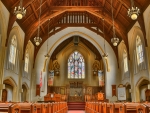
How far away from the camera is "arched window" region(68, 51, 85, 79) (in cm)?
2439

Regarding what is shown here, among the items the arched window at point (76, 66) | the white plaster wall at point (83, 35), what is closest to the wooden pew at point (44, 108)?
the white plaster wall at point (83, 35)

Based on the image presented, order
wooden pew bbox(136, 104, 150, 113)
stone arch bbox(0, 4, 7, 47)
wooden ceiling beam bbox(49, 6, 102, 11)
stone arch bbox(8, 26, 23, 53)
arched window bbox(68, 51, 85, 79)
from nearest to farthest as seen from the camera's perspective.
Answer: wooden pew bbox(136, 104, 150, 113) < stone arch bbox(0, 4, 7, 47) < stone arch bbox(8, 26, 23, 53) < wooden ceiling beam bbox(49, 6, 102, 11) < arched window bbox(68, 51, 85, 79)

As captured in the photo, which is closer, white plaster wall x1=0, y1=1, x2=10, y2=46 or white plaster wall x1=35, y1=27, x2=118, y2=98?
white plaster wall x1=0, y1=1, x2=10, y2=46

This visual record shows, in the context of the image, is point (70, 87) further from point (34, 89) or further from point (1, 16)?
point (1, 16)

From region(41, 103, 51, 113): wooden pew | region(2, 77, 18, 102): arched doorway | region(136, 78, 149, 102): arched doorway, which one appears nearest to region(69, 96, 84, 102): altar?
region(136, 78, 149, 102): arched doorway

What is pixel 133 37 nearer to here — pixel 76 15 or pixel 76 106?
pixel 76 15

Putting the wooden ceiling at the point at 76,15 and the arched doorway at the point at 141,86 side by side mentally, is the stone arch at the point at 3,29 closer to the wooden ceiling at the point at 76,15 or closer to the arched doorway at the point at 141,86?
the wooden ceiling at the point at 76,15

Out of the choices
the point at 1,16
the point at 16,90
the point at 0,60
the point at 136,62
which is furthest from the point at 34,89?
the point at 136,62

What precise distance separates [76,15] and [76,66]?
26.0 ft

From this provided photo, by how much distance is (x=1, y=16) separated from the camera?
39.3 feet

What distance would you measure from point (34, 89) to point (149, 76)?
11.7 meters

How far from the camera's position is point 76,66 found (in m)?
24.8

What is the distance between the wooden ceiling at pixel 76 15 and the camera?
14.1 m

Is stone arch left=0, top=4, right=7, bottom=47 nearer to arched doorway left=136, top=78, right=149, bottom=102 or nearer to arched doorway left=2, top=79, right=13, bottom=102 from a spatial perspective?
arched doorway left=2, top=79, right=13, bottom=102
